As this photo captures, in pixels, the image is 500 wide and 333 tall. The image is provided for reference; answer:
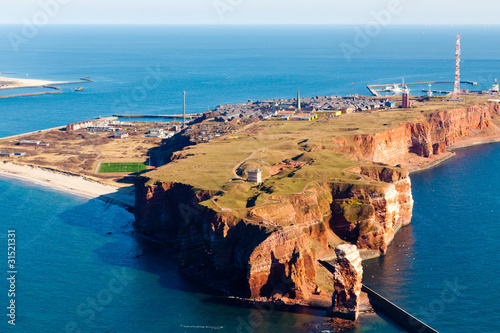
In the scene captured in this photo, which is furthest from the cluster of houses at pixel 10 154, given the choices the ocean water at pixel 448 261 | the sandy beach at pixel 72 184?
the ocean water at pixel 448 261

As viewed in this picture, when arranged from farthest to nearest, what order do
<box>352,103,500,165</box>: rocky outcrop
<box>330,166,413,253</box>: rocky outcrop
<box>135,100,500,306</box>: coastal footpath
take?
<box>352,103,500,165</box>: rocky outcrop → <box>330,166,413,253</box>: rocky outcrop → <box>135,100,500,306</box>: coastal footpath

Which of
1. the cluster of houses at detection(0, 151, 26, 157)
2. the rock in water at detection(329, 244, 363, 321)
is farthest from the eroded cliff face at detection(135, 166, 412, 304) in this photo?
the cluster of houses at detection(0, 151, 26, 157)

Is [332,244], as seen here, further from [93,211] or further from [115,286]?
[93,211]

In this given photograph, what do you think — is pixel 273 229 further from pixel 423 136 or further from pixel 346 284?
pixel 423 136

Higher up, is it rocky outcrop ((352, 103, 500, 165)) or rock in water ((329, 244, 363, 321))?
rocky outcrop ((352, 103, 500, 165))

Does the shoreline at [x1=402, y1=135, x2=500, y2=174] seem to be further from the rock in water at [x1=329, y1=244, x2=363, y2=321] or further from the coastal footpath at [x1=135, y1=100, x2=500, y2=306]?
the rock in water at [x1=329, y1=244, x2=363, y2=321]

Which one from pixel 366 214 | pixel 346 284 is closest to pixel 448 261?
pixel 366 214
